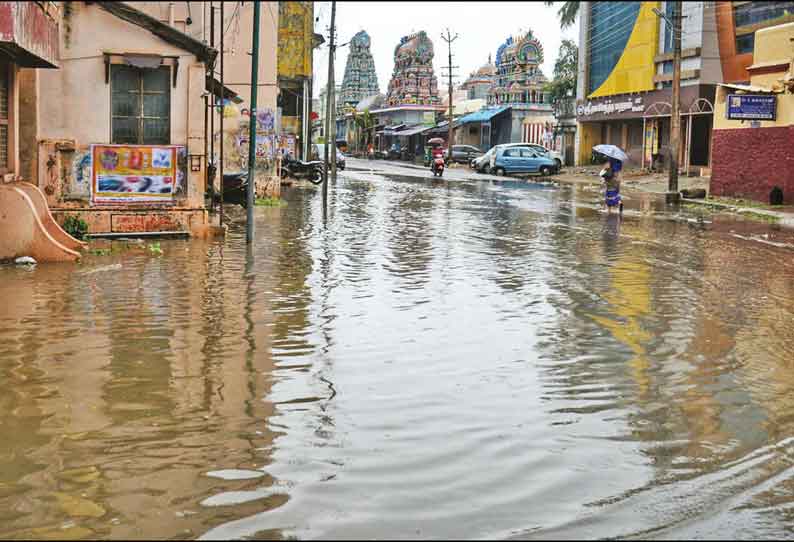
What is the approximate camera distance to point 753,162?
96.0 feet

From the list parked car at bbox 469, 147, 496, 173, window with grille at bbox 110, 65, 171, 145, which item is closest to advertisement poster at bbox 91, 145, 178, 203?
window with grille at bbox 110, 65, 171, 145

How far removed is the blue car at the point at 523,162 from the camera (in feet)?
158

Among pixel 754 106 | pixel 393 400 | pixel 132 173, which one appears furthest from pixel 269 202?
pixel 393 400

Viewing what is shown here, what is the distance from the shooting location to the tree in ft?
221

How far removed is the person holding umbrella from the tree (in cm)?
4199

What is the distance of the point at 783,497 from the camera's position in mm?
5121

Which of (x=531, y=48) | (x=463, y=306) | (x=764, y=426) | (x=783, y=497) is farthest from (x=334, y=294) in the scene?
(x=531, y=48)

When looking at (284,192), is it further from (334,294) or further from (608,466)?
(608,466)

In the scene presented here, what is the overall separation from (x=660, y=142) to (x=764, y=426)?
40.6 m

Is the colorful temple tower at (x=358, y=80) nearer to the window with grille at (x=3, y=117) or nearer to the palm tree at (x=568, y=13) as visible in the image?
the palm tree at (x=568, y=13)

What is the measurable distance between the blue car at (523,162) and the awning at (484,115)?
19383mm

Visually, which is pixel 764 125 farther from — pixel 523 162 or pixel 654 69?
pixel 523 162

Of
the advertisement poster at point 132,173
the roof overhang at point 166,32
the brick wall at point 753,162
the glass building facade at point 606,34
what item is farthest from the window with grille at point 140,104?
the glass building facade at point 606,34

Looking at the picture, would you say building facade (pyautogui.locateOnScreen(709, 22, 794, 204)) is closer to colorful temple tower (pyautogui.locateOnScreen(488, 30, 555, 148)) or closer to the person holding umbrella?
the person holding umbrella
